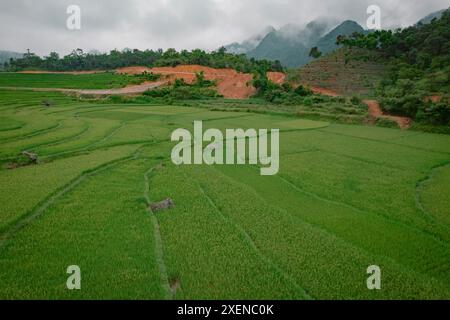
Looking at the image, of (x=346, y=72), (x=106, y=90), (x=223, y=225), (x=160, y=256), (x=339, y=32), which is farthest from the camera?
(x=339, y=32)

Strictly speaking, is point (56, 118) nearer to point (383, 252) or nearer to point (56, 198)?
point (56, 198)

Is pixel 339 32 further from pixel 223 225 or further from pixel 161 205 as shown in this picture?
pixel 223 225

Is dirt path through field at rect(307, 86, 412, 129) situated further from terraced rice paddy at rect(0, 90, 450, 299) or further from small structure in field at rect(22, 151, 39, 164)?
small structure in field at rect(22, 151, 39, 164)

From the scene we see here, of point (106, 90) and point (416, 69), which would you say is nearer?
point (416, 69)

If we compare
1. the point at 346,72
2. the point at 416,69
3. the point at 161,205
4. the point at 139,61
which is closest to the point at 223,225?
the point at 161,205

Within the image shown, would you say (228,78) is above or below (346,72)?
above

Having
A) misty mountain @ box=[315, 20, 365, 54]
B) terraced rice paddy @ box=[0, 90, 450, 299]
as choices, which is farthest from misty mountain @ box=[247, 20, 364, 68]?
terraced rice paddy @ box=[0, 90, 450, 299]

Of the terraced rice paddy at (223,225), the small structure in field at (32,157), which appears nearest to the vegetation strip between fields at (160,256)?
the terraced rice paddy at (223,225)

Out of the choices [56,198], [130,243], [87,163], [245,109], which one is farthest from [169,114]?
[130,243]
